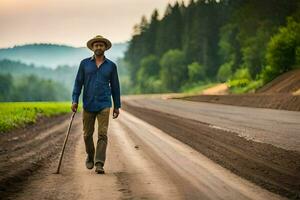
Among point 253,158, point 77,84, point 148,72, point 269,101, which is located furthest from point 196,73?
point 77,84

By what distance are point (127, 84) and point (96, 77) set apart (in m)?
159

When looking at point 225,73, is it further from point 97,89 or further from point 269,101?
point 97,89

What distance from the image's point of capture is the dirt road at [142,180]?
7296 millimetres

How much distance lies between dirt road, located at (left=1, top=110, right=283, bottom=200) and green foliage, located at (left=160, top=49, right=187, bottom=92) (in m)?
109

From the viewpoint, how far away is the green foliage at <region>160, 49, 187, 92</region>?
122 metres

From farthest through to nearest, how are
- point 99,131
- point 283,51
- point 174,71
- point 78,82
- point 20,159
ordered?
point 174,71, point 283,51, point 20,159, point 78,82, point 99,131

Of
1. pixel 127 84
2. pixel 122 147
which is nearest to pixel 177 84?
pixel 127 84

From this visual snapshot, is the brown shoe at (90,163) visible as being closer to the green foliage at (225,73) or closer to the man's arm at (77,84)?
the man's arm at (77,84)

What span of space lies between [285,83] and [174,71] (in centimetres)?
7318

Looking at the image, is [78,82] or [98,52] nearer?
[98,52]

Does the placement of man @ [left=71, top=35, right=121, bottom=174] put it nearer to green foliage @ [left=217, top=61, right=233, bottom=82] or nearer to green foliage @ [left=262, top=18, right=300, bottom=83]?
green foliage @ [left=262, top=18, right=300, bottom=83]

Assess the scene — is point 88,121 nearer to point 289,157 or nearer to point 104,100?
point 104,100

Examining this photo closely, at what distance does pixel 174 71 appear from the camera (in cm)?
12244

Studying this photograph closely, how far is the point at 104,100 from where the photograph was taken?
32.4ft
